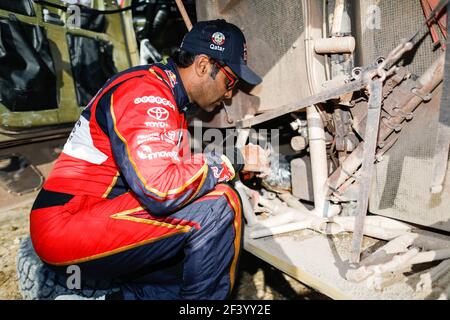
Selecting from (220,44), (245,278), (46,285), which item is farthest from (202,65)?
(245,278)

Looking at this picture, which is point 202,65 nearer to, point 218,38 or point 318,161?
point 218,38

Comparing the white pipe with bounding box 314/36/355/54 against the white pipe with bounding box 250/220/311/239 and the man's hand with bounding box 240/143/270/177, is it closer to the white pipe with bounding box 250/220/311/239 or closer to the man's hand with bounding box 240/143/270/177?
the man's hand with bounding box 240/143/270/177

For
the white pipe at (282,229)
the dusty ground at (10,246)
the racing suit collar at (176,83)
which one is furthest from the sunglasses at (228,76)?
the dusty ground at (10,246)

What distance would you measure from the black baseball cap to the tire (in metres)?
1.46

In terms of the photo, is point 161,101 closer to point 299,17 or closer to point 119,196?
point 119,196

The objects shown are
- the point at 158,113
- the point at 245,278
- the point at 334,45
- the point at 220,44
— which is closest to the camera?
the point at 158,113

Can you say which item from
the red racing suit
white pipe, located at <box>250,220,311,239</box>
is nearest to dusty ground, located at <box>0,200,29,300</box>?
the red racing suit

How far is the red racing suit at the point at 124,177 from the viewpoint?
141 centimetres

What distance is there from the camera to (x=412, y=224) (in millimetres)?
1753

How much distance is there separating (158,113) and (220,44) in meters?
0.63

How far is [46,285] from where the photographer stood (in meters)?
1.82

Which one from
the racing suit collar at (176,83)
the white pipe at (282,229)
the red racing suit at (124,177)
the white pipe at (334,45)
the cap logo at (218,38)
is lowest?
the white pipe at (282,229)

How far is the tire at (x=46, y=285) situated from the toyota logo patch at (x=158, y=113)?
108cm

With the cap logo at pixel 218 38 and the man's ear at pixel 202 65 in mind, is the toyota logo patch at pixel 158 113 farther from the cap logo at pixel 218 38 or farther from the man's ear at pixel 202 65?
the cap logo at pixel 218 38
